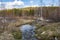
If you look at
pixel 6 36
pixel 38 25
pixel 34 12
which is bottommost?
pixel 6 36

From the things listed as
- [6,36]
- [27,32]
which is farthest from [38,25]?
[6,36]

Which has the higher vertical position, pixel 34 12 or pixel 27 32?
pixel 34 12

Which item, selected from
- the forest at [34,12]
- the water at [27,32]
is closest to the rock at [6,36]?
the water at [27,32]

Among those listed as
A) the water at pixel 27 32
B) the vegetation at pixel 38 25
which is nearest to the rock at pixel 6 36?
the vegetation at pixel 38 25

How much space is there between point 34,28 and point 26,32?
16cm

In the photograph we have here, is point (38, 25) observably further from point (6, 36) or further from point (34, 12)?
point (6, 36)

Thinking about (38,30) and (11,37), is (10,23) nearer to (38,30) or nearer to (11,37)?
(11,37)

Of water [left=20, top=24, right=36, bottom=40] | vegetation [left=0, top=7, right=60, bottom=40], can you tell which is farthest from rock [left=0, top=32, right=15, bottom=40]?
water [left=20, top=24, right=36, bottom=40]

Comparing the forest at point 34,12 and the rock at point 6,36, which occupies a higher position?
the forest at point 34,12

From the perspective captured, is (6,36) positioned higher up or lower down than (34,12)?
lower down

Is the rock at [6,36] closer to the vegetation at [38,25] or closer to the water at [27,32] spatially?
the vegetation at [38,25]

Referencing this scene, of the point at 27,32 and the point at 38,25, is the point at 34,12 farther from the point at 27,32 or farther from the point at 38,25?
the point at 27,32

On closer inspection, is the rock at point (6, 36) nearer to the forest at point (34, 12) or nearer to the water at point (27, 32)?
the water at point (27, 32)

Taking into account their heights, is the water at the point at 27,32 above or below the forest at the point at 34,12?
below
